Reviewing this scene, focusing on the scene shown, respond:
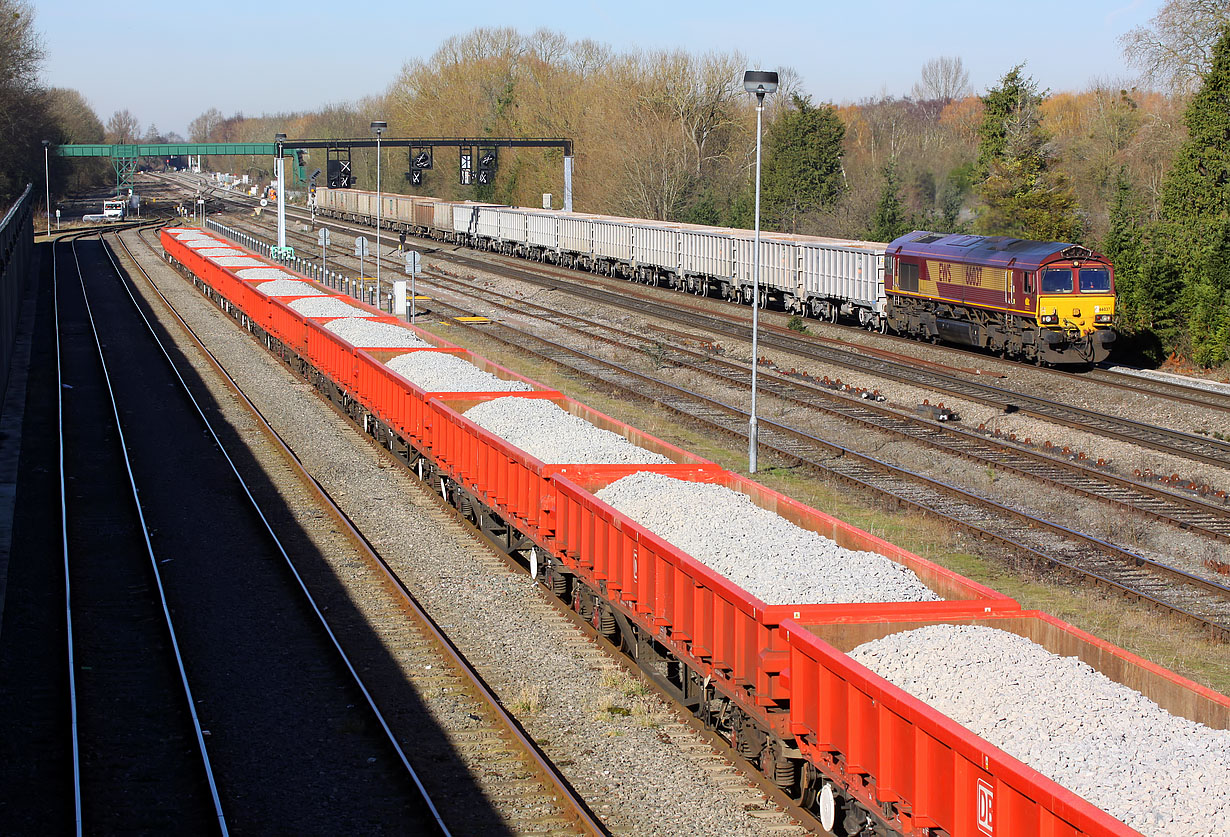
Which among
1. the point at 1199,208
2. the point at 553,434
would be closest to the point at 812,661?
the point at 553,434

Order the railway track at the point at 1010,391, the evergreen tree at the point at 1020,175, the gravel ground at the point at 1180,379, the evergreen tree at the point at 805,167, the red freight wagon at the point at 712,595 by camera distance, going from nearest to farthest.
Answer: the red freight wagon at the point at 712,595 < the railway track at the point at 1010,391 < the gravel ground at the point at 1180,379 < the evergreen tree at the point at 1020,175 < the evergreen tree at the point at 805,167

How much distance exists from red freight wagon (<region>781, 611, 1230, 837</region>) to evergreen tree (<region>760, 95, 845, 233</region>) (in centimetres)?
6007

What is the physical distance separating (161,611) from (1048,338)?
22133mm

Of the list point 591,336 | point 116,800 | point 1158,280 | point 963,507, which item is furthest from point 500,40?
point 116,800

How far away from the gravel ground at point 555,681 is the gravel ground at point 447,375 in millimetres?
1700

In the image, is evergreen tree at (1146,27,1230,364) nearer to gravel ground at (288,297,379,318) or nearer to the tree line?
the tree line

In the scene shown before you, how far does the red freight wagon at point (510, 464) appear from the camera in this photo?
13.8m

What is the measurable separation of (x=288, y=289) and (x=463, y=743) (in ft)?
96.8

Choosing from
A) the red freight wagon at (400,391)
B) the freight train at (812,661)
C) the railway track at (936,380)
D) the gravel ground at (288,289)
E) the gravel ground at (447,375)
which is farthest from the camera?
the gravel ground at (288,289)

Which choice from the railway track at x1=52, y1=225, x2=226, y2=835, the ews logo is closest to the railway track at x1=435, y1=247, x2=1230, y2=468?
the ews logo

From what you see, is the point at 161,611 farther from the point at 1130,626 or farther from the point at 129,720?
the point at 1130,626

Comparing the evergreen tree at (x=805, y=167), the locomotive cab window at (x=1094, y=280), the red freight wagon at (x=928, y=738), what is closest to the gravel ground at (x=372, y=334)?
the locomotive cab window at (x=1094, y=280)

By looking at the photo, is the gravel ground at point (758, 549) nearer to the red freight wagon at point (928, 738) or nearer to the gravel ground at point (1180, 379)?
the red freight wagon at point (928, 738)

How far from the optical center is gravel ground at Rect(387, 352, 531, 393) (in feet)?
67.3
